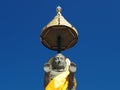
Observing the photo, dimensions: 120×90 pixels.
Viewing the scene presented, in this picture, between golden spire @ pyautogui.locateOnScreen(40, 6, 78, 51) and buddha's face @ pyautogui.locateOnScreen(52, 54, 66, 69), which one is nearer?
buddha's face @ pyautogui.locateOnScreen(52, 54, 66, 69)

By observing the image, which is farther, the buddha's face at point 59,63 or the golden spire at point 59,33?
the golden spire at point 59,33

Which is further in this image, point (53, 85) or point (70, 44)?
point (70, 44)

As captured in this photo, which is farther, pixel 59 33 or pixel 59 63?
pixel 59 33

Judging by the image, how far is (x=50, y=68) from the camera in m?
16.7

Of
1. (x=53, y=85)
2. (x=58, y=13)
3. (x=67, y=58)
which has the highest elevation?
(x=58, y=13)

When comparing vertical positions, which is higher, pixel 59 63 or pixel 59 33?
pixel 59 33

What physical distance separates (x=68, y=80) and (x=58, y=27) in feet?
6.15

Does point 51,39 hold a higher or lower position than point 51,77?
higher

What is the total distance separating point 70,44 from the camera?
17.8 m

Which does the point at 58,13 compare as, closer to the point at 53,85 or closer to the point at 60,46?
the point at 60,46

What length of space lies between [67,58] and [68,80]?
920 millimetres

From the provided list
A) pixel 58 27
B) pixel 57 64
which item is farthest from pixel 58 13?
pixel 57 64

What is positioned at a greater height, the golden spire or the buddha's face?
the golden spire

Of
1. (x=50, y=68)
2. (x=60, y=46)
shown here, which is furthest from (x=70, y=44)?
(x=50, y=68)
